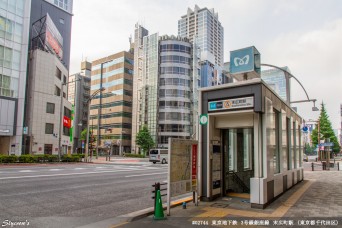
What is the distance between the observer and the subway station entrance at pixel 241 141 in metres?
8.27

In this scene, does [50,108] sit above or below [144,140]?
above

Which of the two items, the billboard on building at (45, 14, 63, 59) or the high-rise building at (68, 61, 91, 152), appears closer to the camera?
the billboard on building at (45, 14, 63, 59)

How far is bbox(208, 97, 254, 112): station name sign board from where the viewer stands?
830cm

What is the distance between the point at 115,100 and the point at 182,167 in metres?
86.0

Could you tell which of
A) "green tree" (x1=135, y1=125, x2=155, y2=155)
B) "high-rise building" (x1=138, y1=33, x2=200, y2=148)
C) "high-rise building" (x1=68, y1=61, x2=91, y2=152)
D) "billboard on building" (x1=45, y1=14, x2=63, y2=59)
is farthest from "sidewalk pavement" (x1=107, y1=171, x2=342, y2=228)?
"high-rise building" (x1=68, y1=61, x2=91, y2=152)

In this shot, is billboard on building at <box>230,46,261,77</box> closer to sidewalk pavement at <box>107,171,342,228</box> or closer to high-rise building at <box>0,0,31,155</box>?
sidewalk pavement at <box>107,171,342,228</box>

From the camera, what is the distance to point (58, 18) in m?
57.3

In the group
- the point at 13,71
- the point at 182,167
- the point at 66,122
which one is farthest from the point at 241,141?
the point at 66,122

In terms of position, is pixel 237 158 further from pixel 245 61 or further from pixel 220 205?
pixel 245 61

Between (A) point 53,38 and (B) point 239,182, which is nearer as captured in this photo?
(B) point 239,182

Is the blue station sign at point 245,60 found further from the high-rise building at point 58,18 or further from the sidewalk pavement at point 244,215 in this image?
the high-rise building at point 58,18

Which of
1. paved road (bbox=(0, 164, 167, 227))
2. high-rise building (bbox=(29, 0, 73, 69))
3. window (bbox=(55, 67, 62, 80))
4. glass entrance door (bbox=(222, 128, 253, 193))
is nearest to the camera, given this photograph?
paved road (bbox=(0, 164, 167, 227))

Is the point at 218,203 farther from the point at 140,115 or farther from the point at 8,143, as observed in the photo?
the point at 140,115

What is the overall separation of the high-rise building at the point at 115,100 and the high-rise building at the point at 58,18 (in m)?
30.6
